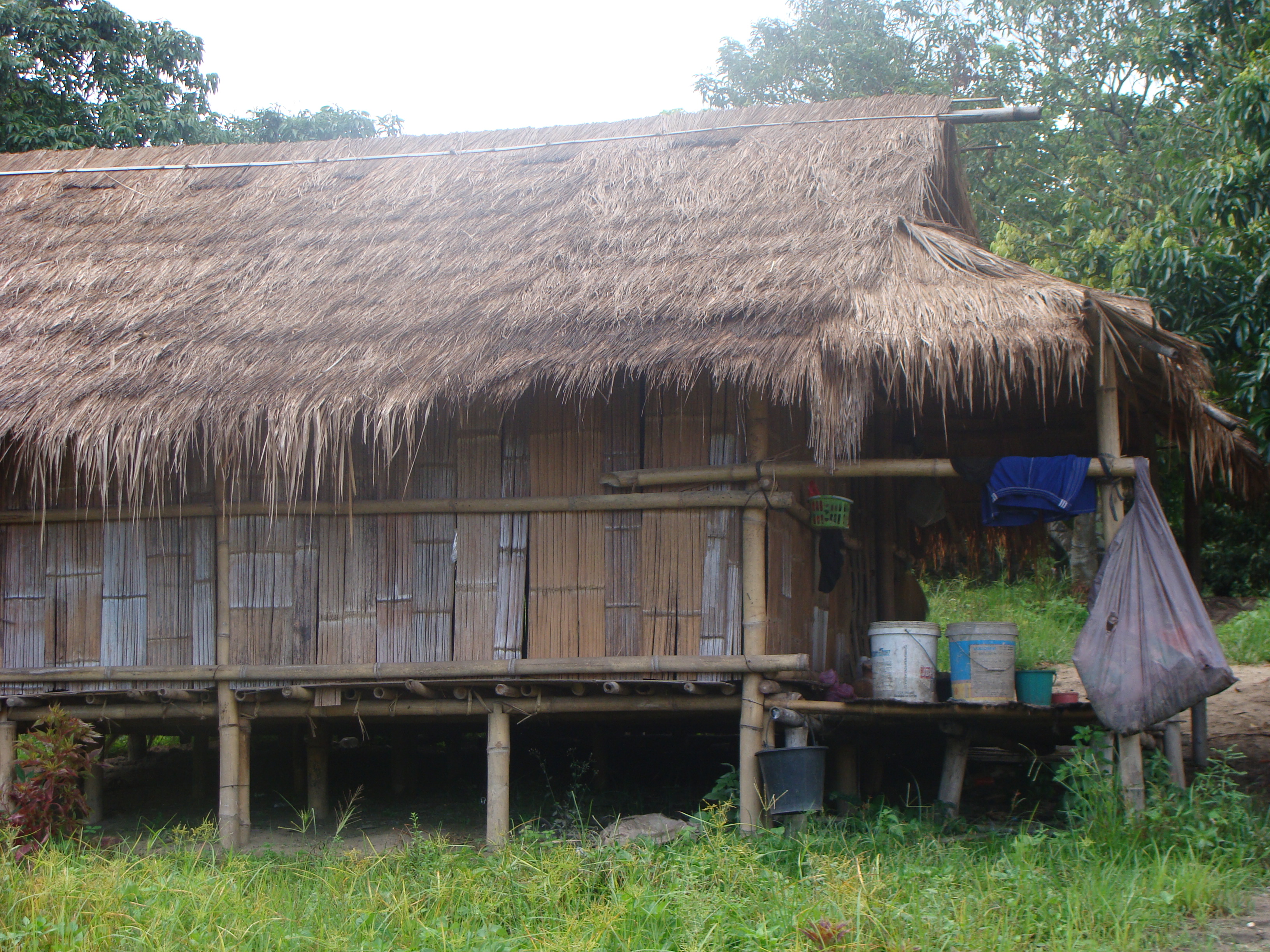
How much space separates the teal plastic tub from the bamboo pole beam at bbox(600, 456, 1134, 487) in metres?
1.13

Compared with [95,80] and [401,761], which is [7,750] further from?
[95,80]

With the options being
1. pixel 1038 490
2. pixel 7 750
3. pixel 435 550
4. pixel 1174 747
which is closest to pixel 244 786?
pixel 7 750

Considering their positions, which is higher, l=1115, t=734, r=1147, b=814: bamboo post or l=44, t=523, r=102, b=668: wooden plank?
l=44, t=523, r=102, b=668: wooden plank

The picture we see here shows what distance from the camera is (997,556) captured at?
970cm

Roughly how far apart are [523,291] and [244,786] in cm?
327

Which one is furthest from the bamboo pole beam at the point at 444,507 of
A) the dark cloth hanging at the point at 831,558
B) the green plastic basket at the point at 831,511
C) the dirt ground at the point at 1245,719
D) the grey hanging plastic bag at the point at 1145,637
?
the dirt ground at the point at 1245,719

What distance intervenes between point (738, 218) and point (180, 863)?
4755 mm

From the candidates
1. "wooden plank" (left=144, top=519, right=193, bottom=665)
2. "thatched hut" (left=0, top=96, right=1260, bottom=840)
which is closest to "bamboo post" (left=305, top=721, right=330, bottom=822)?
"thatched hut" (left=0, top=96, right=1260, bottom=840)

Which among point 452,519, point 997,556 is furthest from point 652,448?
point 997,556

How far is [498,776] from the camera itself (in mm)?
6332

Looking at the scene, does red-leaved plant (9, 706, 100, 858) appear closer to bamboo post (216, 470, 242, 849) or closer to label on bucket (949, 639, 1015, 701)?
bamboo post (216, 470, 242, 849)

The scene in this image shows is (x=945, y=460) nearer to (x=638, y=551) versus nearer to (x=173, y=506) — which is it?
(x=638, y=551)

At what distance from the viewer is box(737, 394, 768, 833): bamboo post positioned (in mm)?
5836

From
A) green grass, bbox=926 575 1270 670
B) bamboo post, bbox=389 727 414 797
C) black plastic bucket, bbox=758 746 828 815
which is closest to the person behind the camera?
→ black plastic bucket, bbox=758 746 828 815
